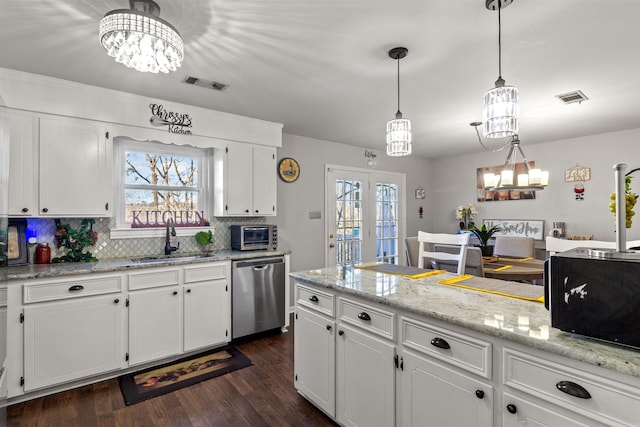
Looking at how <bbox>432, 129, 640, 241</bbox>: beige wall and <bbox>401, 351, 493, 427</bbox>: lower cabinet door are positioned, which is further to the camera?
<bbox>432, 129, 640, 241</bbox>: beige wall

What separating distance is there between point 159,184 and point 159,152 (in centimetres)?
34

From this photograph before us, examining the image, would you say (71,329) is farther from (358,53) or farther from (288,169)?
(358,53)

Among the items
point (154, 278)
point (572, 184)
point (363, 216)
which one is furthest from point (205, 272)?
point (572, 184)

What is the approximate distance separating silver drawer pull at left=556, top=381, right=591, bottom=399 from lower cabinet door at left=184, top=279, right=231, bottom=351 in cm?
281

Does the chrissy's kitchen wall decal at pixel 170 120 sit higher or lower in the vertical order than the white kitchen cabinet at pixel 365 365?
higher

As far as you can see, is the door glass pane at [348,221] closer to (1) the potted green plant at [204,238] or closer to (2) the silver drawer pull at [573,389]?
(1) the potted green plant at [204,238]

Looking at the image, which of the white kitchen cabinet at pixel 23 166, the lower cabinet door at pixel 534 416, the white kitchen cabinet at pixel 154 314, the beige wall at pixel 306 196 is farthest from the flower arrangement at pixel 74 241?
the lower cabinet door at pixel 534 416

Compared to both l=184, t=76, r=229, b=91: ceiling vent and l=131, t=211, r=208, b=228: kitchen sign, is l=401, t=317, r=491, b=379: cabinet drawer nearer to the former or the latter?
l=184, t=76, r=229, b=91: ceiling vent

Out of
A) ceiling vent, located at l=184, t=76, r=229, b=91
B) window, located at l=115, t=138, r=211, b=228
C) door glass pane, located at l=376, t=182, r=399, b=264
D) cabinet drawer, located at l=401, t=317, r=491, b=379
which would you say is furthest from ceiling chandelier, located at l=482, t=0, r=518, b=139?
door glass pane, located at l=376, t=182, r=399, b=264

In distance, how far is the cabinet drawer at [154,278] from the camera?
110 inches

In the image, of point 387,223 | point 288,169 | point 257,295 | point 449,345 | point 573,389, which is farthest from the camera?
point 387,223

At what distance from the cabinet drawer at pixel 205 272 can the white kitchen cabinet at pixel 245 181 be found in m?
0.64

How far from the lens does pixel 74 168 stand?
2.75 meters

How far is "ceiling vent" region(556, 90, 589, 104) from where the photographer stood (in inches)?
118
